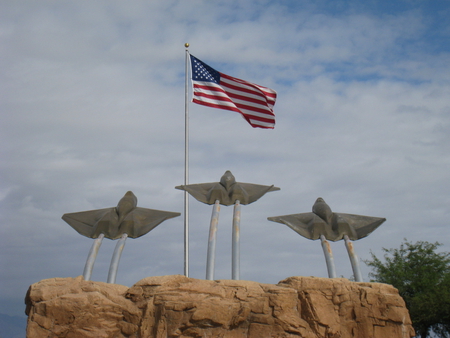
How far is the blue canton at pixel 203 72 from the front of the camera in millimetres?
20188

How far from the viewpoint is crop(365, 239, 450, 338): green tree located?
87.7 feet

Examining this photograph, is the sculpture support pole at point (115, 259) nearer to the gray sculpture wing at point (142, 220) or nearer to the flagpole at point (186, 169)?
the gray sculpture wing at point (142, 220)

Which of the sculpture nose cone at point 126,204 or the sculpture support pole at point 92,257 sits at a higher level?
the sculpture nose cone at point 126,204

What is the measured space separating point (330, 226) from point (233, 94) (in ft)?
20.8

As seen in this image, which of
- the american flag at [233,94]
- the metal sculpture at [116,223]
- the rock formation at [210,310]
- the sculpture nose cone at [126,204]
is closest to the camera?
the rock formation at [210,310]

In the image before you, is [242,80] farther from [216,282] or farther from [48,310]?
[48,310]

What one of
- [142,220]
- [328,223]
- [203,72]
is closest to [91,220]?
[142,220]

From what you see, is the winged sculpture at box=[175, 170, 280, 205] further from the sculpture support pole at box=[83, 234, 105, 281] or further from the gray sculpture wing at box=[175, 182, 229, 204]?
the sculpture support pole at box=[83, 234, 105, 281]

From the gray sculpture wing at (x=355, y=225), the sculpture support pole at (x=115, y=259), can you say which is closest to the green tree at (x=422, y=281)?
the gray sculpture wing at (x=355, y=225)

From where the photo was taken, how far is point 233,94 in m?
20.2

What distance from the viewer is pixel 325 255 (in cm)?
1798

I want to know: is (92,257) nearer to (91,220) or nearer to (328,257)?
(91,220)

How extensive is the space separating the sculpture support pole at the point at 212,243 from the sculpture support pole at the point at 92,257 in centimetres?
384

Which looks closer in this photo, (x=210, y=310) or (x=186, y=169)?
(x=210, y=310)
